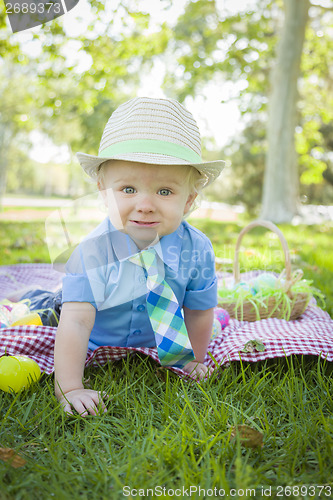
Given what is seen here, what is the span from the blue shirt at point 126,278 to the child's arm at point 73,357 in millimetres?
Answer: 56

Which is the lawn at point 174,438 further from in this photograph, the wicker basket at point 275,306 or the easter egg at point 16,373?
the wicker basket at point 275,306

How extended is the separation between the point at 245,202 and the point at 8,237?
994 cm

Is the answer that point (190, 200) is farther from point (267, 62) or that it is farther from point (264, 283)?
point (267, 62)

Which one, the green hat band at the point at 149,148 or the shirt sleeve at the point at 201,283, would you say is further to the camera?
the shirt sleeve at the point at 201,283

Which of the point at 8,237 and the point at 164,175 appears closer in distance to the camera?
the point at 164,175

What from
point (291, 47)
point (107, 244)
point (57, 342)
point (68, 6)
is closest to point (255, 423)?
point (57, 342)

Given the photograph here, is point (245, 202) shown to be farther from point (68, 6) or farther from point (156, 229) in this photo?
point (156, 229)

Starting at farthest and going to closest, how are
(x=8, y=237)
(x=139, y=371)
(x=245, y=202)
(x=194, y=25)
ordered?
(x=245, y=202)
(x=194, y=25)
(x=8, y=237)
(x=139, y=371)

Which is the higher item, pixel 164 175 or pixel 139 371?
pixel 164 175

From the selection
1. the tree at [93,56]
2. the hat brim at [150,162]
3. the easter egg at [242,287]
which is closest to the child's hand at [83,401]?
the hat brim at [150,162]

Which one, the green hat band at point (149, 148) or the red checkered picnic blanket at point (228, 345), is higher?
the green hat band at point (149, 148)

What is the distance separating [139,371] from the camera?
177 cm

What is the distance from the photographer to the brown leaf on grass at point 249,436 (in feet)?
4.12

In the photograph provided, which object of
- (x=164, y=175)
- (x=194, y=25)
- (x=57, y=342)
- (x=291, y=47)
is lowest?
(x=57, y=342)
